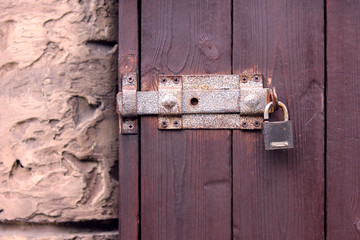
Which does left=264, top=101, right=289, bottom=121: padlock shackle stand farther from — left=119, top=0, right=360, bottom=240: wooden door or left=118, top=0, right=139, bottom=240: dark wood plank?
left=118, top=0, right=139, bottom=240: dark wood plank

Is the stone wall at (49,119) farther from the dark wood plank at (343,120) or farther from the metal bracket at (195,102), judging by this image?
the dark wood plank at (343,120)

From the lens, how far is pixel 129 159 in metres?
0.71

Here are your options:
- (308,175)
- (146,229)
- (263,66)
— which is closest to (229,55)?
(263,66)

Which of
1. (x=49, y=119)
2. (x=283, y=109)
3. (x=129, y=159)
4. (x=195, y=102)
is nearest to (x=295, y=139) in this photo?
(x=283, y=109)

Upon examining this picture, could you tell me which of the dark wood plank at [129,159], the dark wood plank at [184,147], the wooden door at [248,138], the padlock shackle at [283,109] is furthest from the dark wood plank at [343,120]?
the dark wood plank at [129,159]

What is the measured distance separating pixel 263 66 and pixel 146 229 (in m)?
0.47

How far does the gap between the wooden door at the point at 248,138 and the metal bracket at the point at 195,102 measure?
0.02m

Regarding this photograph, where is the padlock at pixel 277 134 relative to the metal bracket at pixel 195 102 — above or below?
below

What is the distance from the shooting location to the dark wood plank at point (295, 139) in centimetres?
68

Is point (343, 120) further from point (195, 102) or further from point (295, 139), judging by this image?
point (195, 102)

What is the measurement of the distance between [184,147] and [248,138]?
0.49 ft

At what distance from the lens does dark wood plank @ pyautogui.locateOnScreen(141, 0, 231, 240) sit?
70 centimetres

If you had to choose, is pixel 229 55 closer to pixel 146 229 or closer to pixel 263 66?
pixel 263 66

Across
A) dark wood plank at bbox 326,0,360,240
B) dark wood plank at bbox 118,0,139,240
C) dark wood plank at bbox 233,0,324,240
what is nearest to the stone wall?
dark wood plank at bbox 118,0,139,240
